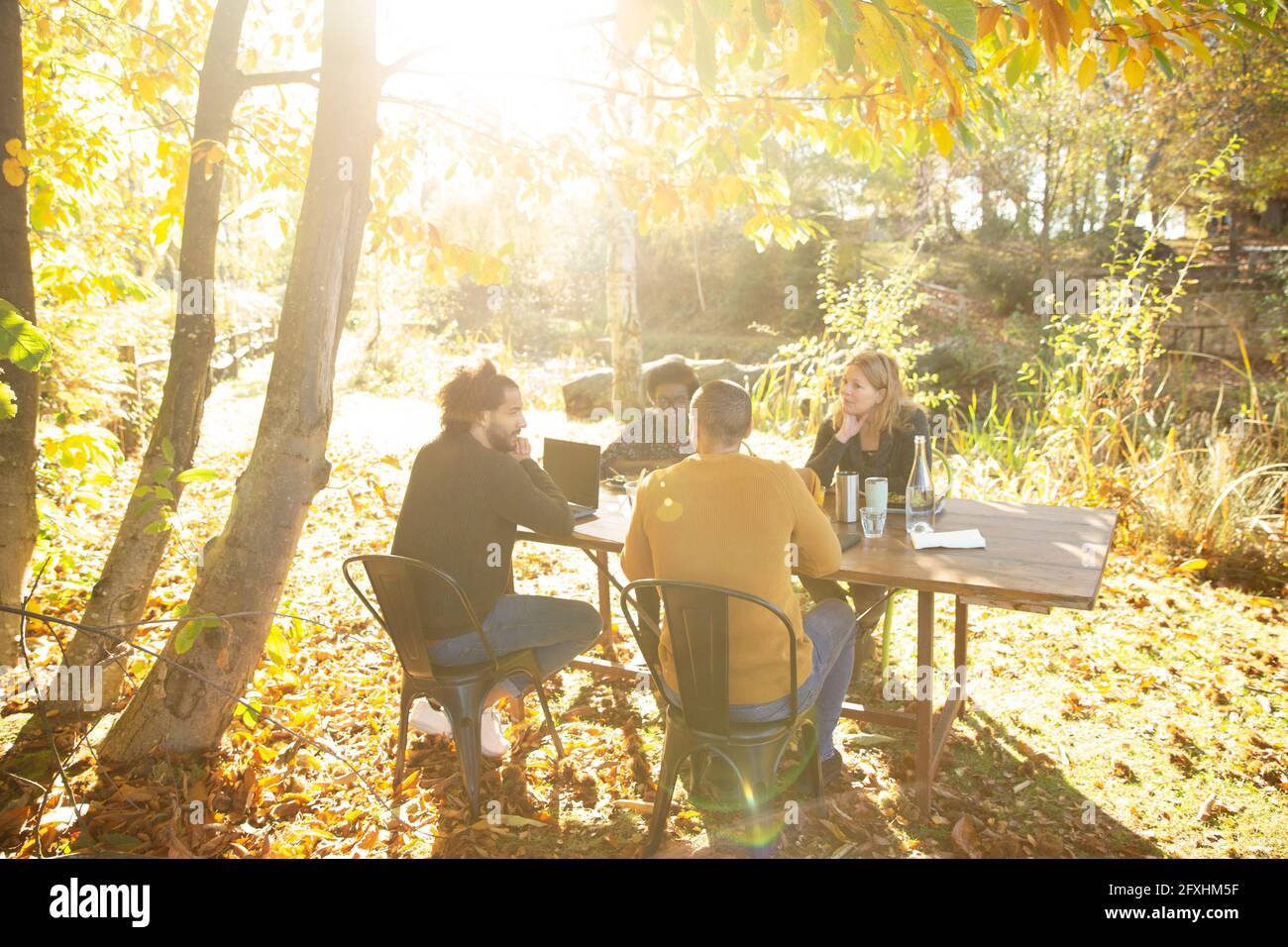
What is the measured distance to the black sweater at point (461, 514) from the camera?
9.83ft

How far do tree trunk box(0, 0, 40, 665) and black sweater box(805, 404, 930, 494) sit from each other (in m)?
3.22

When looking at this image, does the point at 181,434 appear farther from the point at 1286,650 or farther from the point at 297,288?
the point at 1286,650

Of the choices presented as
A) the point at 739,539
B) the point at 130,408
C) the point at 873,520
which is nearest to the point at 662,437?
the point at 873,520

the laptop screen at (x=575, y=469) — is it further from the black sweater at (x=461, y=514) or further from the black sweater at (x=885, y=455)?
the black sweater at (x=885, y=455)

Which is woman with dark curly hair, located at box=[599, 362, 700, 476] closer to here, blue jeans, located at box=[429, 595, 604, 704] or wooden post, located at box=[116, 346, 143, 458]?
blue jeans, located at box=[429, 595, 604, 704]

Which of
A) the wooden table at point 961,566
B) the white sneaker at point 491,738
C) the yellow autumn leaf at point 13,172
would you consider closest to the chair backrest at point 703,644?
the wooden table at point 961,566

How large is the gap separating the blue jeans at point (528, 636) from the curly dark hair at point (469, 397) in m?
0.70

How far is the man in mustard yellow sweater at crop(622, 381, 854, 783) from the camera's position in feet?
8.01

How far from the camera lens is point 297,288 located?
2928mm

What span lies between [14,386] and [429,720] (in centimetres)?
199

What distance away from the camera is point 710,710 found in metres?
2.52

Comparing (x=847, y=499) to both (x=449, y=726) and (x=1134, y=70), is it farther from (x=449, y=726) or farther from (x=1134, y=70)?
(x=449, y=726)
